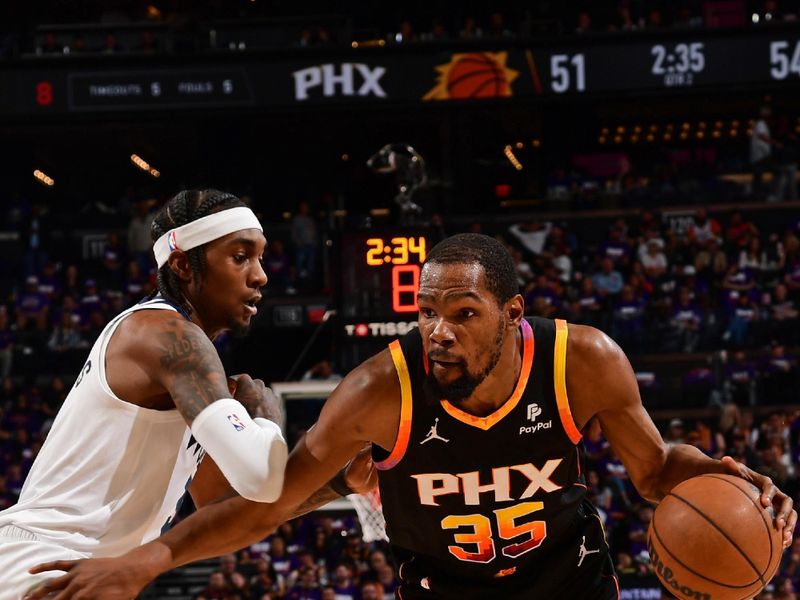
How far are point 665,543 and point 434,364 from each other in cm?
88

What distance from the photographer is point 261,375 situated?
16.2 m

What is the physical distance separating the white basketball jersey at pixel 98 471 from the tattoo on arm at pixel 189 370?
0.47 feet

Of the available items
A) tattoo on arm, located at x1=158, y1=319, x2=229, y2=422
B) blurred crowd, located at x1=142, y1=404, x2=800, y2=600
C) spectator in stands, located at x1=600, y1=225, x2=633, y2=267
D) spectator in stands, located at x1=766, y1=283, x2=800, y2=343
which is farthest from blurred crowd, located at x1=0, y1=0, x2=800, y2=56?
tattoo on arm, located at x1=158, y1=319, x2=229, y2=422

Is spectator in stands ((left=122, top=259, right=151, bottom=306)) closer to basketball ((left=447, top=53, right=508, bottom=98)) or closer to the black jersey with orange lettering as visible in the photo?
basketball ((left=447, top=53, right=508, bottom=98))

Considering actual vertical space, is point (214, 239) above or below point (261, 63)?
below

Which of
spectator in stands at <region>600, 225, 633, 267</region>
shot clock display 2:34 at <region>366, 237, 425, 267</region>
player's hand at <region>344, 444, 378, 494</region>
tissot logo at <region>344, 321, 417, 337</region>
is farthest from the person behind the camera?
spectator in stands at <region>600, 225, 633, 267</region>

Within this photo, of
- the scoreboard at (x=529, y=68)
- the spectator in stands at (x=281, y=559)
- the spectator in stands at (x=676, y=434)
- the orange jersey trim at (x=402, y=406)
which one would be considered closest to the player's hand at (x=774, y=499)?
the orange jersey trim at (x=402, y=406)

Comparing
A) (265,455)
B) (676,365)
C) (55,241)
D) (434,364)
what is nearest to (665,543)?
(434,364)

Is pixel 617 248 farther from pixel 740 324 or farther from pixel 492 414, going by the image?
pixel 492 414

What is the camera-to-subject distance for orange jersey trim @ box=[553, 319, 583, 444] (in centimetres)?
339

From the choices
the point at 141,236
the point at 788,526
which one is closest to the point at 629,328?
the point at 141,236

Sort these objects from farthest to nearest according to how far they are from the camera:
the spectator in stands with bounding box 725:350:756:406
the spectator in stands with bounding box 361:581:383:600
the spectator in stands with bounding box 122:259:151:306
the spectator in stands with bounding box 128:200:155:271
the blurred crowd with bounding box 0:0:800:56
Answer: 1. the spectator in stands with bounding box 128:200:155:271
2. the blurred crowd with bounding box 0:0:800:56
3. the spectator in stands with bounding box 122:259:151:306
4. the spectator in stands with bounding box 725:350:756:406
5. the spectator in stands with bounding box 361:581:383:600

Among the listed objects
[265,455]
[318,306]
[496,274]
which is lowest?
[318,306]

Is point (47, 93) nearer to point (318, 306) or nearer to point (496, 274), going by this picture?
point (318, 306)
